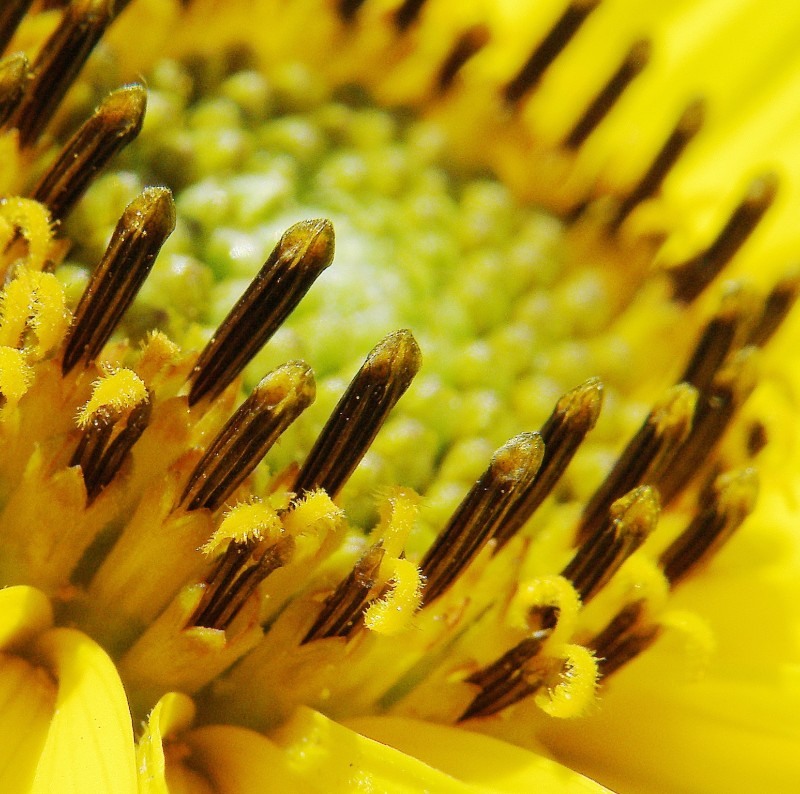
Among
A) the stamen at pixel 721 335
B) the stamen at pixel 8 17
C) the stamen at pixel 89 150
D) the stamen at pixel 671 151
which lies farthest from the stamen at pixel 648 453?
the stamen at pixel 8 17

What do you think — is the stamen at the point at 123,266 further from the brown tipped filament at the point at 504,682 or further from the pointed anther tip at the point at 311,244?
the brown tipped filament at the point at 504,682

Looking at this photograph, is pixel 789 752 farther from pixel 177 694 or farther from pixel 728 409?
pixel 177 694

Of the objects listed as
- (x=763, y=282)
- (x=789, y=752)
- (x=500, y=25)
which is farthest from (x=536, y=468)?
(x=500, y=25)

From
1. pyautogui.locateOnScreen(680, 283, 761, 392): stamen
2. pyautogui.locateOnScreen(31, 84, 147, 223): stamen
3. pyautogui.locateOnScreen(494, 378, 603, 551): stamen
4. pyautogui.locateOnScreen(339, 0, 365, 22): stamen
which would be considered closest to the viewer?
pyautogui.locateOnScreen(31, 84, 147, 223): stamen

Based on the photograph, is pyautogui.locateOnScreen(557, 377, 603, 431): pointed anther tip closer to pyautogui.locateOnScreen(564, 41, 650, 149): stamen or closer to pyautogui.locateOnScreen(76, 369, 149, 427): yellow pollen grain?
pyautogui.locateOnScreen(76, 369, 149, 427): yellow pollen grain

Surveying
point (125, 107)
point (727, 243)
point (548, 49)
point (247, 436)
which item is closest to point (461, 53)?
point (548, 49)

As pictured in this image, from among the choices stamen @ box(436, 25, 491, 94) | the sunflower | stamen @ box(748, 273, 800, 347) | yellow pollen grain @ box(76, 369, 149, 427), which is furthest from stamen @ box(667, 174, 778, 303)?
yellow pollen grain @ box(76, 369, 149, 427)
